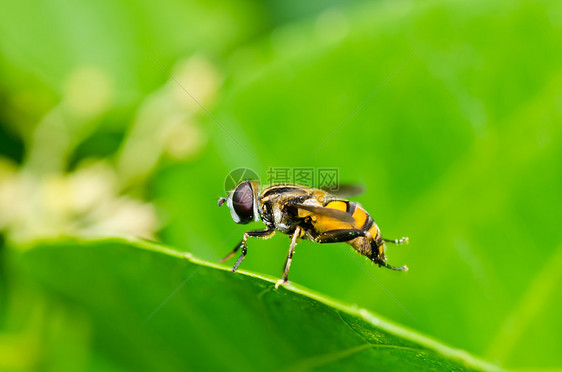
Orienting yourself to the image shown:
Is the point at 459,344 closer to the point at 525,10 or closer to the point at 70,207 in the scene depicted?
the point at 525,10

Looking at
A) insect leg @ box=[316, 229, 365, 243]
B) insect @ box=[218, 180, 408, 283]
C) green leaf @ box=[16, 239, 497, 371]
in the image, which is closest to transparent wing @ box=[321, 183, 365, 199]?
insect @ box=[218, 180, 408, 283]

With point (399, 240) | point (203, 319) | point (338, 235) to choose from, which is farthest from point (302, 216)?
point (203, 319)

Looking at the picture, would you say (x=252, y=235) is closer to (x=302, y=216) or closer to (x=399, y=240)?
(x=302, y=216)

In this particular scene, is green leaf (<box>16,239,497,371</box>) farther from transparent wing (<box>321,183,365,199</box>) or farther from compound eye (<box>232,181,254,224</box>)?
transparent wing (<box>321,183,365,199</box>)

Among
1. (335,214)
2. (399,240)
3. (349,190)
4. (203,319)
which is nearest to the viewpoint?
(203,319)

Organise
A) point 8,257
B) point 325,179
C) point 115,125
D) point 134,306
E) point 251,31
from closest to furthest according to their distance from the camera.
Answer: point 134,306
point 8,257
point 325,179
point 115,125
point 251,31

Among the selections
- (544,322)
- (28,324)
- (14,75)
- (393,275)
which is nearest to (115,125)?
(14,75)

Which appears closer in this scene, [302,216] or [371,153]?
[302,216]

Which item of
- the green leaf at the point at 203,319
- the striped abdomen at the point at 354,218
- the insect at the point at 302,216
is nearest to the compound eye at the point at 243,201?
the insect at the point at 302,216
